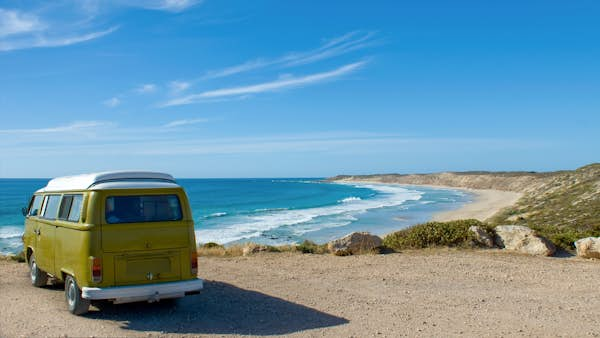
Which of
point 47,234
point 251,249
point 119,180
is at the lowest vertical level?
point 251,249

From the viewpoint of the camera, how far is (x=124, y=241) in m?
7.52

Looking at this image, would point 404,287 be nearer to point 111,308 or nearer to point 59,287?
point 111,308

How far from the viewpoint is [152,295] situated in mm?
7496

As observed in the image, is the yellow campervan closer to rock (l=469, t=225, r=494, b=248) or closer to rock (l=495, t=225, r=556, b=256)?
rock (l=469, t=225, r=494, b=248)

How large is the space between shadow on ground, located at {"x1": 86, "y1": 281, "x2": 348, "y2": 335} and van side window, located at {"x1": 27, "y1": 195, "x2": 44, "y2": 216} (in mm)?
2683

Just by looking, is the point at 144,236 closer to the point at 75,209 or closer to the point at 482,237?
the point at 75,209

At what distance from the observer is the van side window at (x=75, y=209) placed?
7855 millimetres

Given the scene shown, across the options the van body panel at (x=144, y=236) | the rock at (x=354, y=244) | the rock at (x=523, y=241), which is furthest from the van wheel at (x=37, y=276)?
the rock at (x=523, y=241)

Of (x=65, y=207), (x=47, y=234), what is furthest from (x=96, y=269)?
(x=47, y=234)

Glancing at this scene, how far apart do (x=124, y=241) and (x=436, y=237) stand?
1073 cm

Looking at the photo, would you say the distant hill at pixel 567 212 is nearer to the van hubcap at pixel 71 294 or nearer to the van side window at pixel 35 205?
the van hubcap at pixel 71 294

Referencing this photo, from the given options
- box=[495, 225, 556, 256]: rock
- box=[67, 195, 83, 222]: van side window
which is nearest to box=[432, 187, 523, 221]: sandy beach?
box=[495, 225, 556, 256]: rock

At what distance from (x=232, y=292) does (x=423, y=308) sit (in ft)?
11.9

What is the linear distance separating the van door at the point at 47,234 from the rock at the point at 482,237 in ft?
38.4
